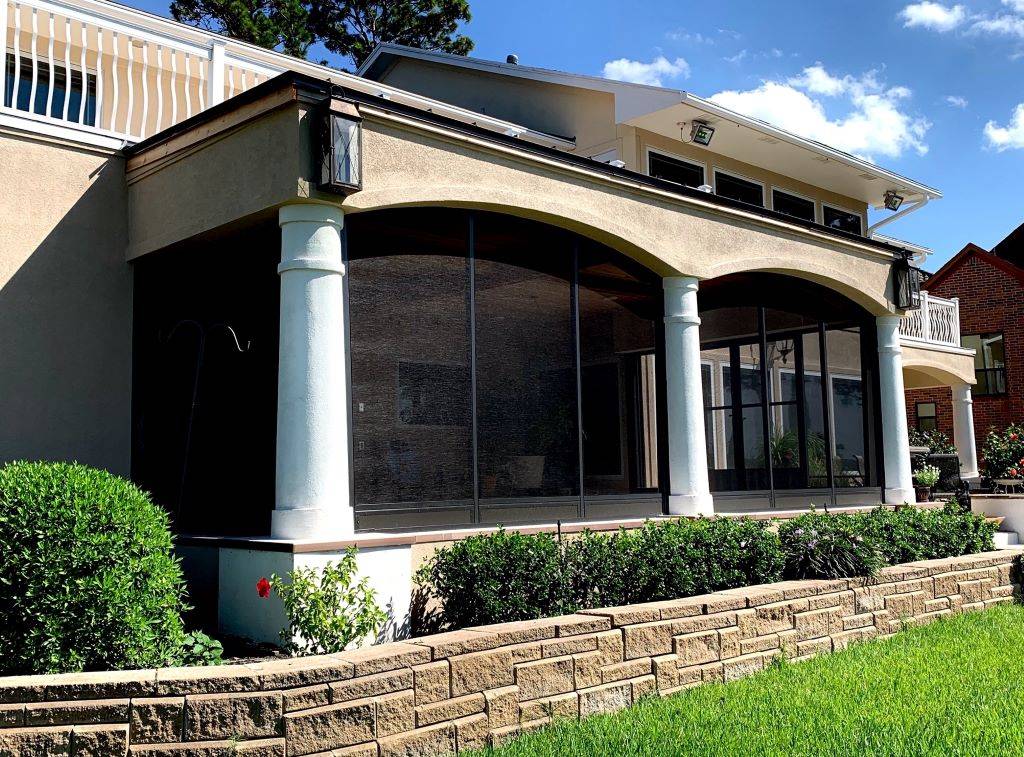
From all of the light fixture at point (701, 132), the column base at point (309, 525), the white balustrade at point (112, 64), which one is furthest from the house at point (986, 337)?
the column base at point (309, 525)

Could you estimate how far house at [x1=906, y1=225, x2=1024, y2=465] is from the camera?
2453cm

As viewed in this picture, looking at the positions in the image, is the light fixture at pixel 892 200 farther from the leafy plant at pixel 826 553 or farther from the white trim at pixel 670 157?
the leafy plant at pixel 826 553

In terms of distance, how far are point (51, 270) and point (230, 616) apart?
3.32m

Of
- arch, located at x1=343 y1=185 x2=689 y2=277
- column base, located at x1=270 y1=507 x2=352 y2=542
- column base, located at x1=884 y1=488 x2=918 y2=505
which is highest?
arch, located at x1=343 y1=185 x2=689 y2=277

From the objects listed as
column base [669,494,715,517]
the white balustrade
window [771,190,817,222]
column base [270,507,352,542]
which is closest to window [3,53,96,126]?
the white balustrade

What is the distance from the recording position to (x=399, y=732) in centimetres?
443

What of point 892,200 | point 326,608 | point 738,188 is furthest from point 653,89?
point 326,608

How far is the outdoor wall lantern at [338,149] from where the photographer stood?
235 inches

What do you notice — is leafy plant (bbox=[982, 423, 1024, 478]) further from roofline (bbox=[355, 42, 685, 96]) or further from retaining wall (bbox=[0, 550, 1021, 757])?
retaining wall (bbox=[0, 550, 1021, 757])

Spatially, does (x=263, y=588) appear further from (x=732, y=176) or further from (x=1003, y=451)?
(x=1003, y=451)

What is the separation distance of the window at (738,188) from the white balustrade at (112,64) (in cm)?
736

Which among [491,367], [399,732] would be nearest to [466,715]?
[399,732]

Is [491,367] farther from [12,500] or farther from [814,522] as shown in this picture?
[12,500]

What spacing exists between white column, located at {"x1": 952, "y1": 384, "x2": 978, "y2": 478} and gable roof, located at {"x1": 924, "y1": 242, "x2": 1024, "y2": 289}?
6.48 m
